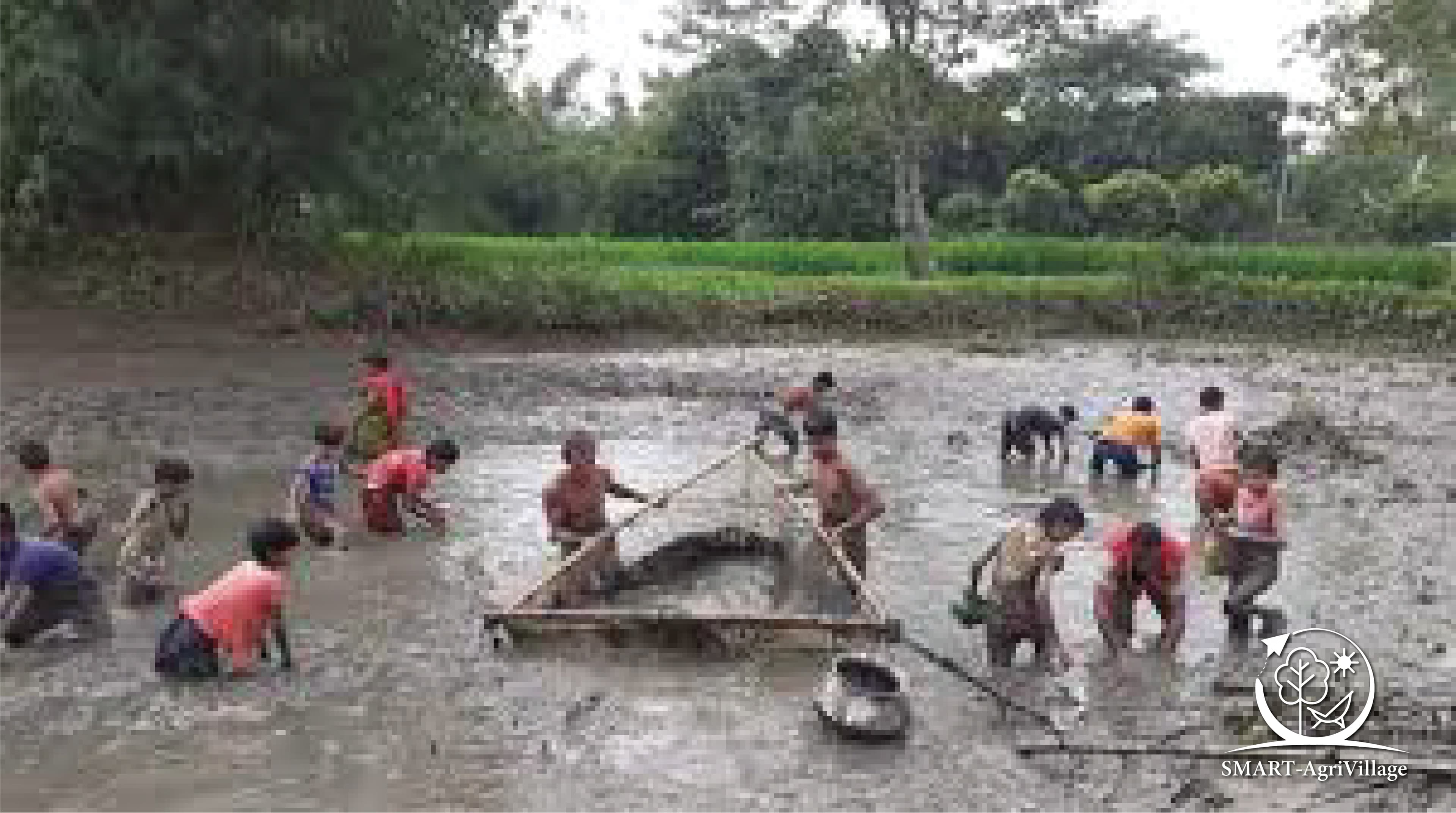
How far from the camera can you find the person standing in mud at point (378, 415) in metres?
13.8

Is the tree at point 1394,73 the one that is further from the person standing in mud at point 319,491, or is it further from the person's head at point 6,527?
the person's head at point 6,527

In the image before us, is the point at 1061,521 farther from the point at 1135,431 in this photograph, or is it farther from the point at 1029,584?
the point at 1135,431

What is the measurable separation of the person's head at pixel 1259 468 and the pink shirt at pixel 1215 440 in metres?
3.19

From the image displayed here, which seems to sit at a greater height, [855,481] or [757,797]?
[855,481]

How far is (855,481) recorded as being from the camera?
1093 centimetres

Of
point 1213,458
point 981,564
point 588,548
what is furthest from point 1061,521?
point 1213,458

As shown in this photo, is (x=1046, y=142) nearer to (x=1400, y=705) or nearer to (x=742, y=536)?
(x=742, y=536)

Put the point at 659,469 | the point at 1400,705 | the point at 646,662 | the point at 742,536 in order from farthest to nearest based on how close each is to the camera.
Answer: the point at 659,469
the point at 742,536
the point at 646,662
the point at 1400,705

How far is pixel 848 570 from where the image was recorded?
33.0 feet

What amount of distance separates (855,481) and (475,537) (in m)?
3.16

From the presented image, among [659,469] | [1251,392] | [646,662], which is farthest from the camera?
[1251,392]

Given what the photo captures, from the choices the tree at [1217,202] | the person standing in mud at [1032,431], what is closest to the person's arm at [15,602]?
the person standing in mud at [1032,431]

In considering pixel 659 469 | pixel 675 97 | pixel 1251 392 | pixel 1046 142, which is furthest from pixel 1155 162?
pixel 659 469

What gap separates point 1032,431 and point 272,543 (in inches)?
354
